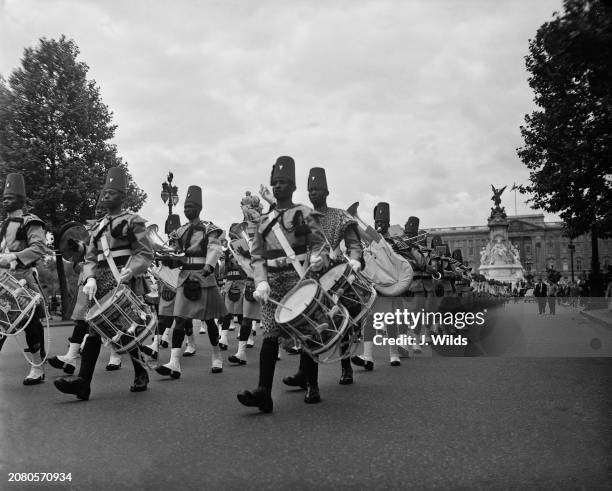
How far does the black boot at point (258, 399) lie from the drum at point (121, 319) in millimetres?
1531

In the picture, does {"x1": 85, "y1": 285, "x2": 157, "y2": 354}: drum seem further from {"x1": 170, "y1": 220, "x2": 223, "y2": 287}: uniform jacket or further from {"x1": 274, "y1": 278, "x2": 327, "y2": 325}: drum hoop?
{"x1": 170, "y1": 220, "x2": 223, "y2": 287}: uniform jacket

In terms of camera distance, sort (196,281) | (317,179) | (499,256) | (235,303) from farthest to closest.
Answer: (499,256), (235,303), (196,281), (317,179)

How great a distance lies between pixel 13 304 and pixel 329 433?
174 inches

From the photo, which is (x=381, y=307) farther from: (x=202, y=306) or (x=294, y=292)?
(x=294, y=292)

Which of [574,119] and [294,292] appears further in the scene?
[574,119]

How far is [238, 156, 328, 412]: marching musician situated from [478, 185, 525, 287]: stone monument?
7061 cm

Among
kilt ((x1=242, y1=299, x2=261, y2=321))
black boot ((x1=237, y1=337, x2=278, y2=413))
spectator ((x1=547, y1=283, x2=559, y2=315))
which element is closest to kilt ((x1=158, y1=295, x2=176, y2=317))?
kilt ((x1=242, y1=299, x2=261, y2=321))

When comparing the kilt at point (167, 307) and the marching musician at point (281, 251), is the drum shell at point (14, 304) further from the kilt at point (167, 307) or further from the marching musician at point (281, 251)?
the marching musician at point (281, 251)

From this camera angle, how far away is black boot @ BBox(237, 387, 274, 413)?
5475mm

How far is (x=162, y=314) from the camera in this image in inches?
400

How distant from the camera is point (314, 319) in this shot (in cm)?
543

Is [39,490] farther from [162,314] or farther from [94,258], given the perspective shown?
[162,314]

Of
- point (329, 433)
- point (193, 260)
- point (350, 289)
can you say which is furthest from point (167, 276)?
point (329, 433)

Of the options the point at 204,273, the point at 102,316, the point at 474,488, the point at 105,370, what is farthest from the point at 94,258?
the point at 474,488
